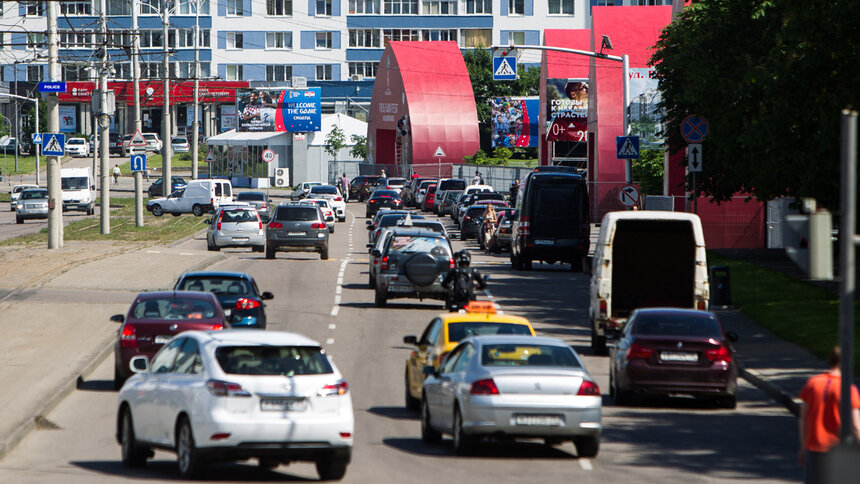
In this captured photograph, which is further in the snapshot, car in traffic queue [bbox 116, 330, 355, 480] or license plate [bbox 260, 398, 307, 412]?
license plate [bbox 260, 398, 307, 412]

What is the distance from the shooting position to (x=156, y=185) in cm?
9300

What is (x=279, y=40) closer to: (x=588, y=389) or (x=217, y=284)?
(x=217, y=284)

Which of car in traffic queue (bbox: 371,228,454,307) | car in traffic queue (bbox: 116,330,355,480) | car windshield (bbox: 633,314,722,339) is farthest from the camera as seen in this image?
car in traffic queue (bbox: 371,228,454,307)

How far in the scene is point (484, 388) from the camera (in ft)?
46.9

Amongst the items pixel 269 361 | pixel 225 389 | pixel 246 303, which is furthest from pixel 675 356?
pixel 246 303

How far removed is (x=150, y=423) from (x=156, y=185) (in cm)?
8135

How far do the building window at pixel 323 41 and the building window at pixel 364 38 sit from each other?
224cm

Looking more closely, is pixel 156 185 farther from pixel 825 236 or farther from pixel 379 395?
pixel 825 236

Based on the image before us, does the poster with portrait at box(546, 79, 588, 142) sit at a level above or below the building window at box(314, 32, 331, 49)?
below

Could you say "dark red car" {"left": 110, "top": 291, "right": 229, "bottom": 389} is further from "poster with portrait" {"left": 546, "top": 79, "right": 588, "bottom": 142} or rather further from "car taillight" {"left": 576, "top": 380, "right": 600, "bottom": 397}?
"poster with portrait" {"left": 546, "top": 79, "right": 588, "bottom": 142}

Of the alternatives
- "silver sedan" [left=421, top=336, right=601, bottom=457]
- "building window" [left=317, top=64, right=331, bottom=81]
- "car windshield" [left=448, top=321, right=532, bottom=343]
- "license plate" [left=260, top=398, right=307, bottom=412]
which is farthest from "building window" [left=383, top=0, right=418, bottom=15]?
"license plate" [left=260, top=398, right=307, bottom=412]

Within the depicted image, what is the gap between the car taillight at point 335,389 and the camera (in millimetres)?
12828

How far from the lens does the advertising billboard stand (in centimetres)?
10981

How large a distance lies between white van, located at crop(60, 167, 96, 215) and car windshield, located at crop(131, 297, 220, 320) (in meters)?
56.3
